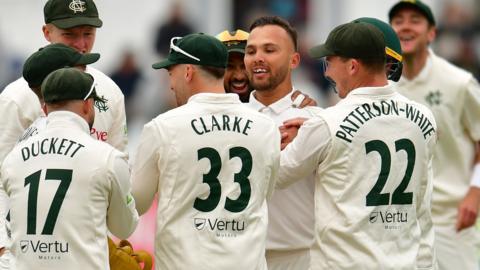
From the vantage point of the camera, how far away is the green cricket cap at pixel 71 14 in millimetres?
8523

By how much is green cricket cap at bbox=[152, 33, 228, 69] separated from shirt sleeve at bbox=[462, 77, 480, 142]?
3.70 m

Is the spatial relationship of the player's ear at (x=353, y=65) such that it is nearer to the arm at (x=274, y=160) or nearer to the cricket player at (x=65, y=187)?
the arm at (x=274, y=160)

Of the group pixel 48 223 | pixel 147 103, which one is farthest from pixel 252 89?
pixel 147 103

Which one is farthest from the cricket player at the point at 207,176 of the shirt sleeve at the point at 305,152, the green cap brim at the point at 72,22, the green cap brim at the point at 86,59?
the green cap brim at the point at 72,22

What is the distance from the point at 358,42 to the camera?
792cm

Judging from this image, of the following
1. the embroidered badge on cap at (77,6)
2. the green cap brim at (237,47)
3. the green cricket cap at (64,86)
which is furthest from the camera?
the green cap brim at (237,47)

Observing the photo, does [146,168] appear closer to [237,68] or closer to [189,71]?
[189,71]

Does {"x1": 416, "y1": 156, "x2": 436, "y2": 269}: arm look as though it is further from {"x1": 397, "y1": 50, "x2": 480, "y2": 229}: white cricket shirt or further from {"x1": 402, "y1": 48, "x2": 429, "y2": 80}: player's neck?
{"x1": 402, "y1": 48, "x2": 429, "y2": 80}: player's neck

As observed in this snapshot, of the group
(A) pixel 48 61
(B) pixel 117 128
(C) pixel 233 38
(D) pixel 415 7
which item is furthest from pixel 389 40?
(D) pixel 415 7

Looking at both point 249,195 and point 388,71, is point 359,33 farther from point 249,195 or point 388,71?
point 249,195

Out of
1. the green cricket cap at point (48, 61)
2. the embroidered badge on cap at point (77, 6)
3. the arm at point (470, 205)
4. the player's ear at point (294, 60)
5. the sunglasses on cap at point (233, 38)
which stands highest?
Result: the embroidered badge on cap at point (77, 6)

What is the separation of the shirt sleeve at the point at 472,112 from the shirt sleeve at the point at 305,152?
10.8ft

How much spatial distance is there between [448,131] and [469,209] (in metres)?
0.62

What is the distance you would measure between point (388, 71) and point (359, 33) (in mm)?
585
